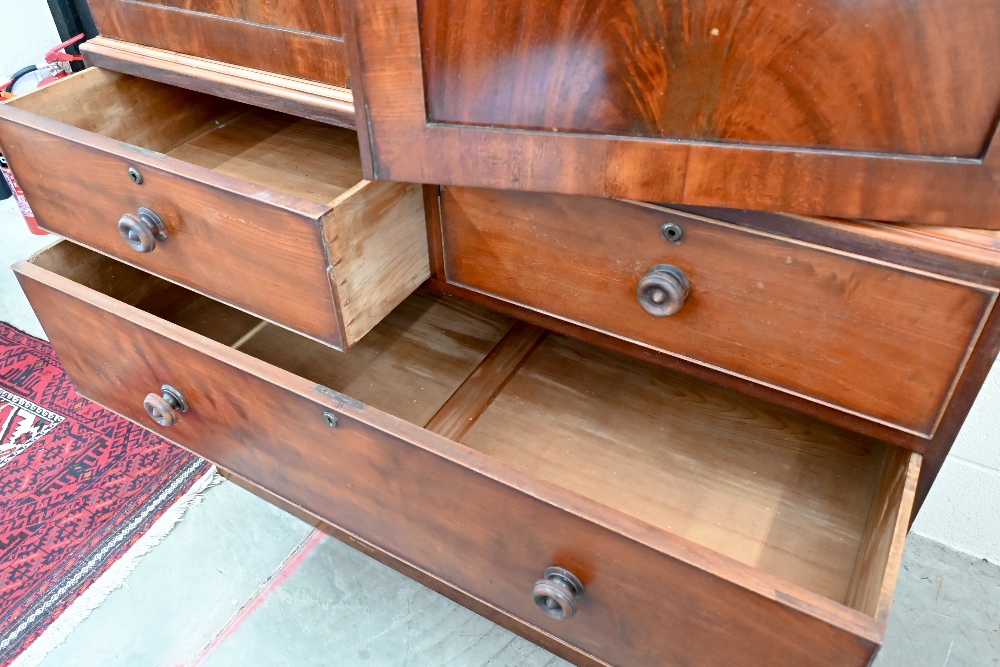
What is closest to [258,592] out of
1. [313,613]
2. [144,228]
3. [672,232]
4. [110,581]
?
[313,613]

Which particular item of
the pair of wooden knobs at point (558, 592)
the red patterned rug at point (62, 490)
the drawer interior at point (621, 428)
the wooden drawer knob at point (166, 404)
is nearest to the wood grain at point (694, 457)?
the drawer interior at point (621, 428)

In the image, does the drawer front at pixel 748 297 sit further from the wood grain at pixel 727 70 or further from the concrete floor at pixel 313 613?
the concrete floor at pixel 313 613

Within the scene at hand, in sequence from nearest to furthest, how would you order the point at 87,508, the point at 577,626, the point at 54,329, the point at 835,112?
1. the point at 835,112
2. the point at 577,626
3. the point at 54,329
4. the point at 87,508

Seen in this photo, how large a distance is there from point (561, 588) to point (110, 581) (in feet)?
2.22

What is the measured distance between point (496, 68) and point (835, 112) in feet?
0.76

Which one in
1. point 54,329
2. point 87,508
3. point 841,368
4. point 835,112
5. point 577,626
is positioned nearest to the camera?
point 835,112

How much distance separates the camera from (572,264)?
2.28 feet

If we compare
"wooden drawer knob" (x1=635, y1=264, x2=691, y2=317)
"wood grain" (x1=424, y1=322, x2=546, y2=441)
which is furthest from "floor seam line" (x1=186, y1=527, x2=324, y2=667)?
"wooden drawer knob" (x1=635, y1=264, x2=691, y2=317)

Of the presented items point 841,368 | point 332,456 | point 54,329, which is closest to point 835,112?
point 841,368

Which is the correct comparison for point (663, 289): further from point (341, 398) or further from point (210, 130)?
point (210, 130)

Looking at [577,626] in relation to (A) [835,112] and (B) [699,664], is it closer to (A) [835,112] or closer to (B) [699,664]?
(B) [699,664]

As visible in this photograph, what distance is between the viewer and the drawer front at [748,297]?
57 centimetres

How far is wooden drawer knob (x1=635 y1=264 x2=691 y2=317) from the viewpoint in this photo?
64cm

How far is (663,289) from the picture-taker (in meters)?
0.65
